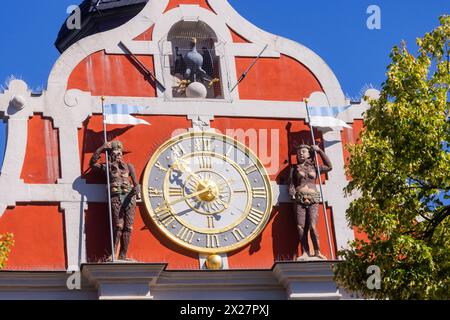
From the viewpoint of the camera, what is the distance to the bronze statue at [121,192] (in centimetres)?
2244

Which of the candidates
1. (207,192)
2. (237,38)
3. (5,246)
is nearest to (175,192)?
(207,192)

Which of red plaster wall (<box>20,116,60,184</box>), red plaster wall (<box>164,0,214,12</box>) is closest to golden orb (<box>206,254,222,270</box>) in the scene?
red plaster wall (<box>20,116,60,184</box>)

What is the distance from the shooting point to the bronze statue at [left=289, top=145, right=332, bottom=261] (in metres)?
23.0

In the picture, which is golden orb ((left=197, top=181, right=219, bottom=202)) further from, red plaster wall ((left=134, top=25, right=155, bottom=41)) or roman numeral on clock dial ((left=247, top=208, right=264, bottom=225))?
red plaster wall ((left=134, top=25, right=155, bottom=41))

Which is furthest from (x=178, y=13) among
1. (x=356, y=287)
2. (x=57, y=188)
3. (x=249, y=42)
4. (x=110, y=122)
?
(x=356, y=287)

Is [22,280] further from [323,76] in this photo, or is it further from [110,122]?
[323,76]

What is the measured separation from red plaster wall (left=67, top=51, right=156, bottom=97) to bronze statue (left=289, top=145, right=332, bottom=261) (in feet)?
11.0

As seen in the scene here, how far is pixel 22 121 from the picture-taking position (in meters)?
23.5

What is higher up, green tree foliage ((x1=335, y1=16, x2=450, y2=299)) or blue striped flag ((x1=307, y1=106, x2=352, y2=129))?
blue striped flag ((x1=307, y1=106, x2=352, y2=129))

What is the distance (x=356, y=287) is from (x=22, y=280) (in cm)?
645

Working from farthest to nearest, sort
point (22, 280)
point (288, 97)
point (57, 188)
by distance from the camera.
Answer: point (288, 97) < point (57, 188) < point (22, 280)

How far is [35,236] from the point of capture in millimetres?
22422

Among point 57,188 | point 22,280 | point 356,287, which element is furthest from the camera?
point 57,188

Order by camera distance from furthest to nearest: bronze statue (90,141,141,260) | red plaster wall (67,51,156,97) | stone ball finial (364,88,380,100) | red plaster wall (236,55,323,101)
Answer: stone ball finial (364,88,380,100), red plaster wall (236,55,323,101), red plaster wall (67,51,156,97), bronze statue (90,141,141,260)
